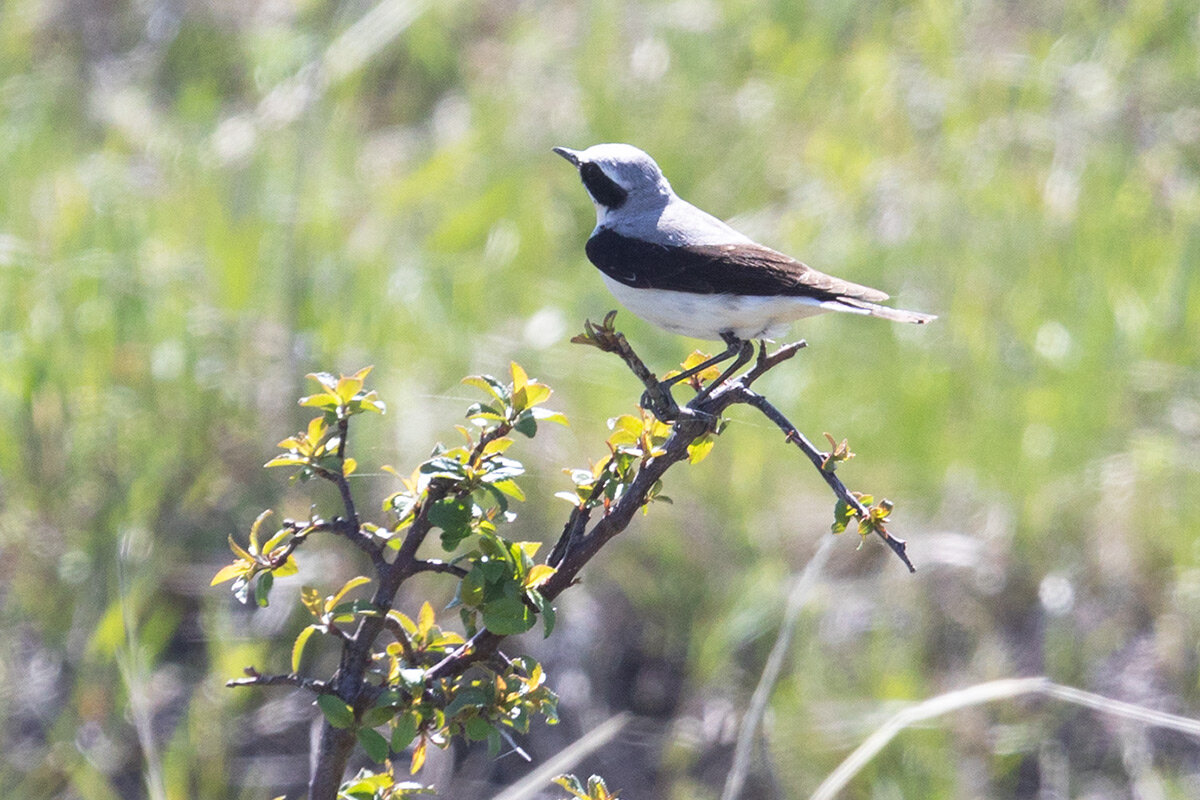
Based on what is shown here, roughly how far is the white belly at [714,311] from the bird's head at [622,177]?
1.86ft

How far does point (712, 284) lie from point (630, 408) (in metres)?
1.91

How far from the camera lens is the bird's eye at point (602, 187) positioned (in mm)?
3283

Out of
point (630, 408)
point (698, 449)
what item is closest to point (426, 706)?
point (698, 449)

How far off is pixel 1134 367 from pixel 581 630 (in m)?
2.30

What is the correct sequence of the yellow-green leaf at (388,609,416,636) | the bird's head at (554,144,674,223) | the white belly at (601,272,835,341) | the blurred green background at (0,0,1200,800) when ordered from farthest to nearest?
the blurred green background at (0,0,1200,800), the bird's head at (554,144,674,223), the white belly at (601,272,835,341), the yellow-green leaf at (388,609,416,636)

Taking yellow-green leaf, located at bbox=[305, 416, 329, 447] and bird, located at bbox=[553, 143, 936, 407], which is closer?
yellow-green leaf, located at bbox=[305, 416, 329, 447]

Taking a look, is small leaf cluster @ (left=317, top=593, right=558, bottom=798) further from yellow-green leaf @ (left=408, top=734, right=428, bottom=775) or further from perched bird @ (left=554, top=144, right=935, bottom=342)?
perched bird @ (left=554, top=144, right=935, bottom=342)

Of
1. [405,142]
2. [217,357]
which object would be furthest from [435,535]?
[405,142]

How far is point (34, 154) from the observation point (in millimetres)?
5523

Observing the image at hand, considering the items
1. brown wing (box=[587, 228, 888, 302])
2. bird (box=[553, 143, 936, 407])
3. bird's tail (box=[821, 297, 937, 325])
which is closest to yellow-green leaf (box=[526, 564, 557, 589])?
bird (box=[553, 143, 936, 407])

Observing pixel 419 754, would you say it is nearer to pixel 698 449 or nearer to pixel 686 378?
pixel 698 449

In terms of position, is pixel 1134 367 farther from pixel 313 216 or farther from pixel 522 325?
pixel 313 216

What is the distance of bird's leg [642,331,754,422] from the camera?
199cm

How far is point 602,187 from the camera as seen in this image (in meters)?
3.32
